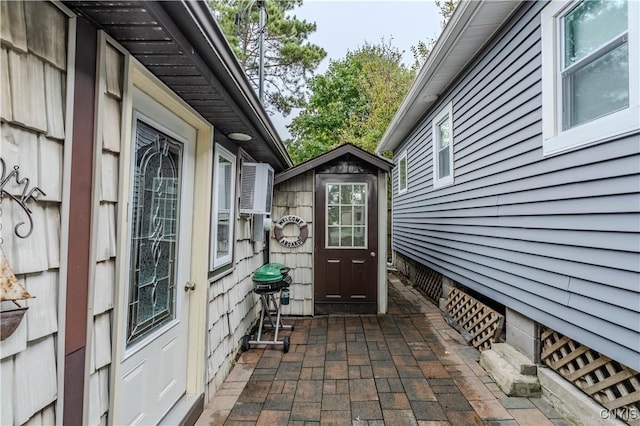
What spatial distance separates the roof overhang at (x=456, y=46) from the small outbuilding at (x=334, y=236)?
1.47m

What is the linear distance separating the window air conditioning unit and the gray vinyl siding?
2469 millimetres

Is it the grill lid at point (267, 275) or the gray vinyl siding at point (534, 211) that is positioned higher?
the gray vinyl siding at point (534, 211)

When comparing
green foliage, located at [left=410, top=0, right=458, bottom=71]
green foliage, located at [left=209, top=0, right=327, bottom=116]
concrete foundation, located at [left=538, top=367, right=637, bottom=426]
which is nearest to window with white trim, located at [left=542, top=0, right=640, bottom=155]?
concrete foundation, located at [left=538, top=367, right=637, bottom=426]

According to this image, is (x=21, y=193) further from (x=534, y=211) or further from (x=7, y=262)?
(x=534, y=211)

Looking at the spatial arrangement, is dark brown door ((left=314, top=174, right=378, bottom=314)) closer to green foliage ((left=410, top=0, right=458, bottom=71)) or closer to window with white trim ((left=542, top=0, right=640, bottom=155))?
window with white trim ((left=542, top=0, right=640, bottom=155))

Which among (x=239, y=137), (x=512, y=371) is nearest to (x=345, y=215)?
(x=239, y=137)

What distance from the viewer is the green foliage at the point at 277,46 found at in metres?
11.4

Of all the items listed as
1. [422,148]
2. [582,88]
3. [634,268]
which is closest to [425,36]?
[422,148]

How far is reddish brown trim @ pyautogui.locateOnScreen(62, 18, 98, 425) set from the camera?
3.76 ft

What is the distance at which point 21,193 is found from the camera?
968mm

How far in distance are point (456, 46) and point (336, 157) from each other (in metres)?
2.03

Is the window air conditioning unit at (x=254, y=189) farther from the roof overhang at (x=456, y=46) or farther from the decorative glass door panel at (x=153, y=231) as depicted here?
the roof overhang at (x=456, y=46)

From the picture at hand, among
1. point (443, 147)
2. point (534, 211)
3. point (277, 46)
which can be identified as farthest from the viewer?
point (277, 46)

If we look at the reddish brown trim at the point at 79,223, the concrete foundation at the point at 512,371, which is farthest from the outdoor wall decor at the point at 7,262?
the concrete foundation at the point at 512,371
